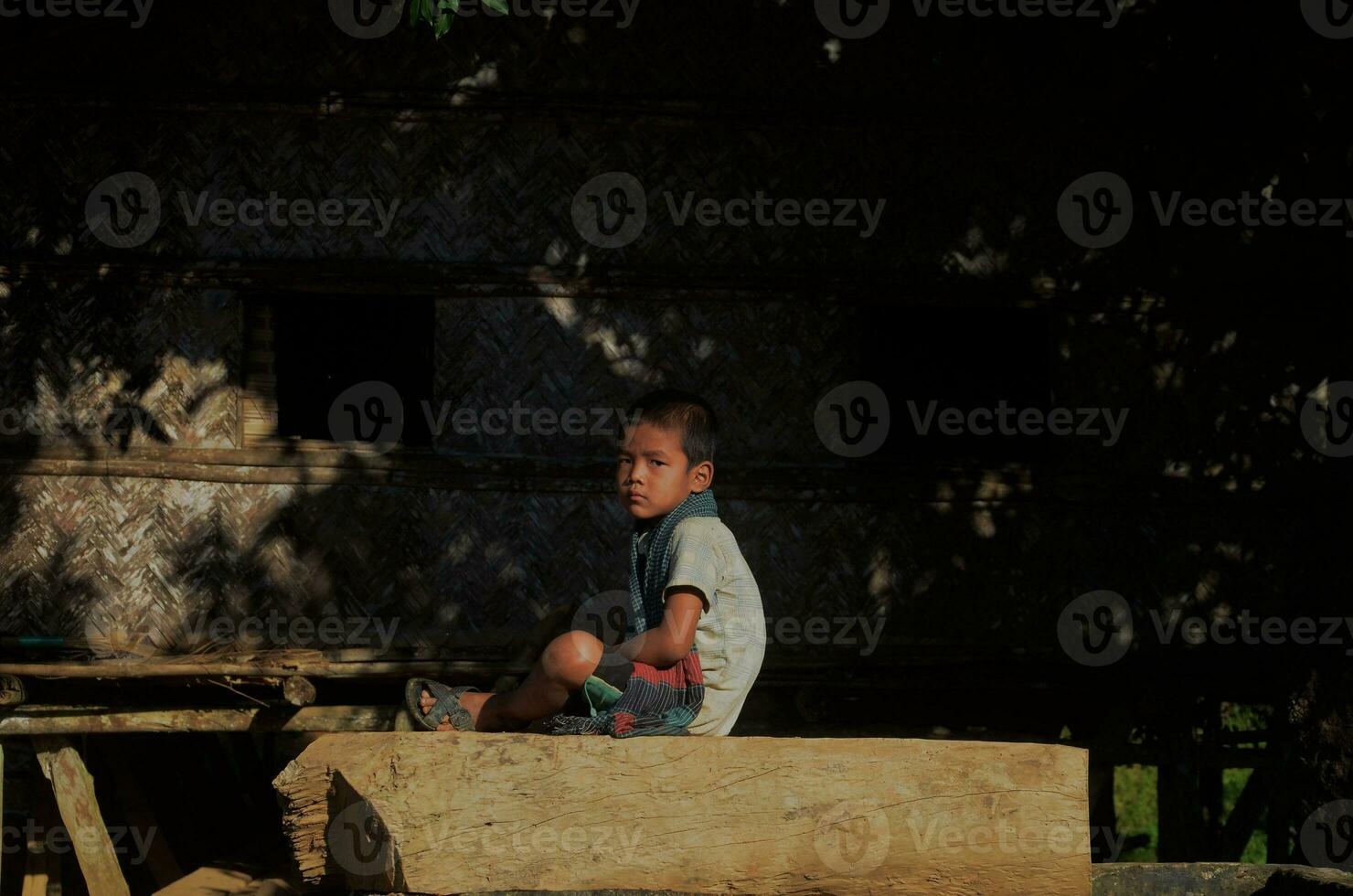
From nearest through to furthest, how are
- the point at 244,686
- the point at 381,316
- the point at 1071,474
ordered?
the point at 244,686 < the point at 1071,474 < the point at 381,316

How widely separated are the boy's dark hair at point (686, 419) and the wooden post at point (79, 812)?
511 cm

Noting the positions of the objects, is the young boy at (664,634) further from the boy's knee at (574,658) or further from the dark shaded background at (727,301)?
the dark shaded background at (727,301)

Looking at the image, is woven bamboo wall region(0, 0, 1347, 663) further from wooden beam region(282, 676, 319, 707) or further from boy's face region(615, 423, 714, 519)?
boy's face region(615, 423, 714, 519)

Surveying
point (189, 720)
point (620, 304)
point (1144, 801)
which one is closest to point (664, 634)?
point (620, 304)

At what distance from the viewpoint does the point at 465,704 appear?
156 inches

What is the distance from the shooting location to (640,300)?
7.28 m

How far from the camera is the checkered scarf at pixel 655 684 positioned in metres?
3.55

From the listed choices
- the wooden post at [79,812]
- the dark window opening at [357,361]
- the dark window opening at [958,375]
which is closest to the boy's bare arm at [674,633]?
the dark window opening at [958,375]

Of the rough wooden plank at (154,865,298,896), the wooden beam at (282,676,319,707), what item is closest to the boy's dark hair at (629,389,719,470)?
the wooden beam at (282,676,319,707)

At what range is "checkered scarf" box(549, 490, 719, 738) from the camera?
3.55 meters

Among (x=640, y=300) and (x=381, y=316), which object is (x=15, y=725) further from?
(x=640, y=300)

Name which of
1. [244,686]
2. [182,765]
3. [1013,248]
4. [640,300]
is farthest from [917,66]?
[182,765]

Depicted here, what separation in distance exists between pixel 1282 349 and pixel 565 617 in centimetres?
511

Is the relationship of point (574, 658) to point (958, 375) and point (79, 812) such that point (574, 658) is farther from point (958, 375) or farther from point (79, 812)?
point (958, 375)
